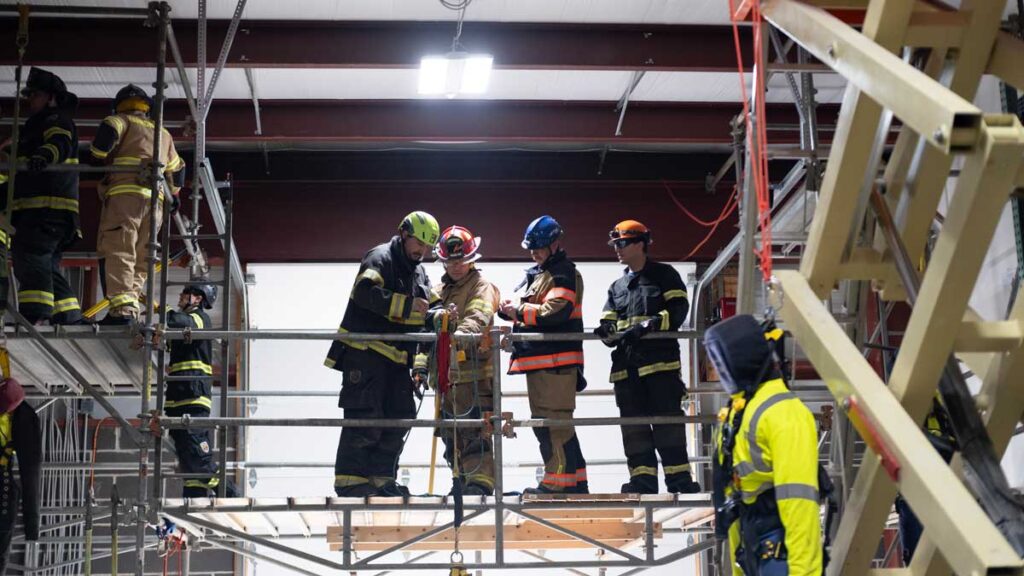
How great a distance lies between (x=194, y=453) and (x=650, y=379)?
378 centimetres

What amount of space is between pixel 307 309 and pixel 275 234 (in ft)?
3.00

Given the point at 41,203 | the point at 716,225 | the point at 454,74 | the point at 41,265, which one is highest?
the point at 454,74

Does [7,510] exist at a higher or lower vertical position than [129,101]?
lower

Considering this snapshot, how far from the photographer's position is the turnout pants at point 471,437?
962 cm

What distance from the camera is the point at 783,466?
558cm

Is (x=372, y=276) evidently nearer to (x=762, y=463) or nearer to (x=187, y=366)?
(x=187, y=366)

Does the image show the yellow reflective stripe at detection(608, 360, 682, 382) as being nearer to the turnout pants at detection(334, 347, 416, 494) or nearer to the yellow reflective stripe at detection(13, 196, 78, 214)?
the turnout pants at detection(334, 347, 416, 494)

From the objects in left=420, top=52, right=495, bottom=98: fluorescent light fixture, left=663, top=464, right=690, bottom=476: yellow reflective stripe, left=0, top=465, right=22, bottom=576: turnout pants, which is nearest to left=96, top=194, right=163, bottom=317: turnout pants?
left=0, top=465, right=22, bottom=576: turnout pants

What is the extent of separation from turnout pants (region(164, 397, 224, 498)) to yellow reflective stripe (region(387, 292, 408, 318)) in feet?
7.07

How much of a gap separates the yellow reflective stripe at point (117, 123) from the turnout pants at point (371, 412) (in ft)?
8.09

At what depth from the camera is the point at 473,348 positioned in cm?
970

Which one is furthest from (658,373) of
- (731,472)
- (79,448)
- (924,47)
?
(79,448)

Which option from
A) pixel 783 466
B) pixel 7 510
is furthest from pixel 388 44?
pixel 783 466

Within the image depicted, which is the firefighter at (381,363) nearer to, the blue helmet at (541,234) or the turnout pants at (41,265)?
the blue helmet at (541,234)
